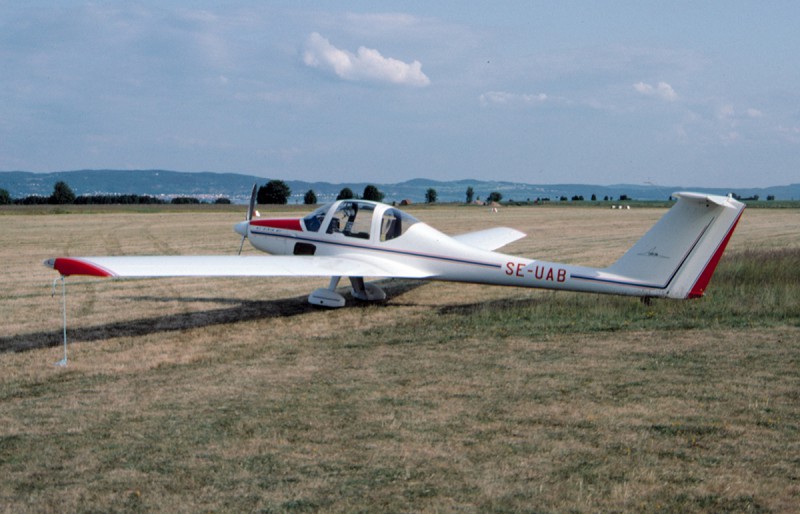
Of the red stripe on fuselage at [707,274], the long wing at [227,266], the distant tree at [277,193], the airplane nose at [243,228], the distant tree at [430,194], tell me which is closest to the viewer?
the long wing at [227,266]

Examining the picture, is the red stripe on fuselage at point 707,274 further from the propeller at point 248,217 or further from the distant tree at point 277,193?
the distant tree at point 277,193

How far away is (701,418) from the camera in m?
6.21

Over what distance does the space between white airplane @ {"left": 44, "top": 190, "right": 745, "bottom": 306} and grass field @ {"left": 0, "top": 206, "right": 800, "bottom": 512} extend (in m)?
0.60

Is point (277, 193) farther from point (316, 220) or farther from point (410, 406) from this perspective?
point (410, 406)

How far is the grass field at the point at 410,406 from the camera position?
15.9ft

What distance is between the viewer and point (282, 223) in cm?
1403

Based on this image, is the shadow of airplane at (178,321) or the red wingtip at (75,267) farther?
the shadow of airplane at (178,321)

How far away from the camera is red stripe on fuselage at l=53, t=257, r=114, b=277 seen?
870 centimetres

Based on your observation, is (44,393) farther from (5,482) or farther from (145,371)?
(5,482)

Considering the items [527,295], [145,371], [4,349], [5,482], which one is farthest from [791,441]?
[4,349]

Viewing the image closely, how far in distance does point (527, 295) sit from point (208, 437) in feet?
28.9

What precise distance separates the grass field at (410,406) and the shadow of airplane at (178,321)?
0.08 meters

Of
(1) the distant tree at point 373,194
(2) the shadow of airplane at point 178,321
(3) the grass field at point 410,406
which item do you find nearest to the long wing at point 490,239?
(2) the shadow of airplane at point 178,321

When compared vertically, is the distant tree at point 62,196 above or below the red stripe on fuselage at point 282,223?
above
